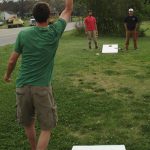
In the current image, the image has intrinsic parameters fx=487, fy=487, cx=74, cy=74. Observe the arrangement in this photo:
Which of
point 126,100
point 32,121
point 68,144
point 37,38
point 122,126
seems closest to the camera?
point 37,38

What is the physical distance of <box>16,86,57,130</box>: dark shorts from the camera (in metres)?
5.46

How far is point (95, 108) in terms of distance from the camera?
926 centimetres

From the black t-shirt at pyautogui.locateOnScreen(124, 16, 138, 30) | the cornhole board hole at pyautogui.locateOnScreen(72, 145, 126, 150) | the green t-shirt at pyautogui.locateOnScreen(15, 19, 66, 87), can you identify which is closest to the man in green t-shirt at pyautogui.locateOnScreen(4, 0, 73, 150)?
the green t-shirt at pyautogui.locateOnScreen(15, 19, 66, 87)

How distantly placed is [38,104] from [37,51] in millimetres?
602

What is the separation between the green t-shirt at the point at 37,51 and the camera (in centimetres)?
540

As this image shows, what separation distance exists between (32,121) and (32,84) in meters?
0.59

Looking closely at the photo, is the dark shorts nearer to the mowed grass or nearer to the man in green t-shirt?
the man in green t-shirt

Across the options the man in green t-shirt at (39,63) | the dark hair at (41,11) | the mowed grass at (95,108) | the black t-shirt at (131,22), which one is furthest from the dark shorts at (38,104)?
the black t-shirt at (131,22)

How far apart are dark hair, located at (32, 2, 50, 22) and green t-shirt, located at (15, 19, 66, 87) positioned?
0.12m

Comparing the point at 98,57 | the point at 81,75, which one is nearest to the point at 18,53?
the point at 81,75

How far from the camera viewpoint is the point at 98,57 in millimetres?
19156

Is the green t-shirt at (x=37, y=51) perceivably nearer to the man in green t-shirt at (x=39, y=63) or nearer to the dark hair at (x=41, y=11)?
the man in green t-shirt at (x=39, y=63)

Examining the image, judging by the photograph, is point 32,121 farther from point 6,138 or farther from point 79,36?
point 79,36

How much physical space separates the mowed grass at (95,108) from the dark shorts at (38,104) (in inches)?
51.0
